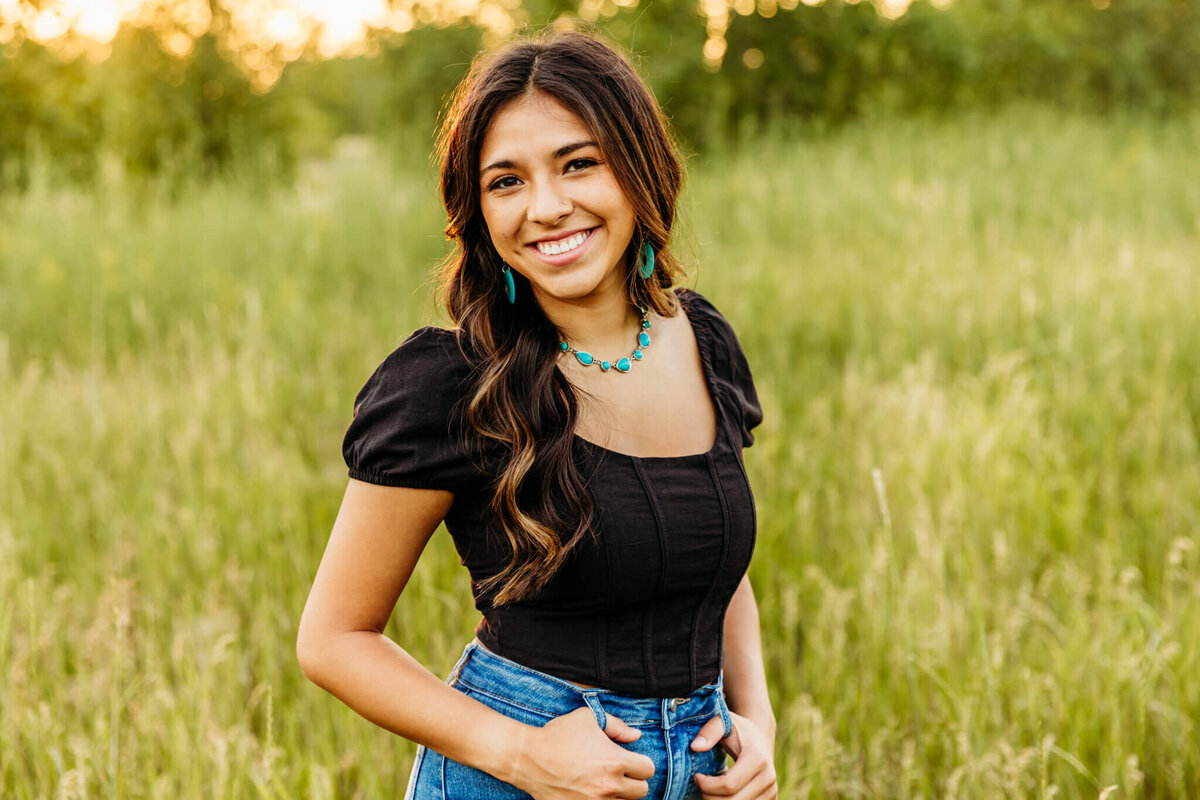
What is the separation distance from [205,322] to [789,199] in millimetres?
4437

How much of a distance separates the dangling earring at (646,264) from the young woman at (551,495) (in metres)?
0.04

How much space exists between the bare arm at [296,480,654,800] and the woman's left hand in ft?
0.44

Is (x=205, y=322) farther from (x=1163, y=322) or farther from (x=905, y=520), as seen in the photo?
(x=1163, y=322)

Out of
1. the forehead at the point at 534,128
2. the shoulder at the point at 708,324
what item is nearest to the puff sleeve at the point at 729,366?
the shoulder at the point at 708,324

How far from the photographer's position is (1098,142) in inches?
379

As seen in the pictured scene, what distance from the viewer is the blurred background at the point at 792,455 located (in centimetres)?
219

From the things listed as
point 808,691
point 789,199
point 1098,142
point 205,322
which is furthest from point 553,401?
point 1098,142

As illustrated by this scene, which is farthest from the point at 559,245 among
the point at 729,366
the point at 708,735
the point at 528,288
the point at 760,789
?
the point at 760,789

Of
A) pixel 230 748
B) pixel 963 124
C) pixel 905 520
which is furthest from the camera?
pixel 963 124

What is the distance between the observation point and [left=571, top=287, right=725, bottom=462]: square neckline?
1.39 meters

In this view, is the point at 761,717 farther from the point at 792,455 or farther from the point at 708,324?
the point at 792,455

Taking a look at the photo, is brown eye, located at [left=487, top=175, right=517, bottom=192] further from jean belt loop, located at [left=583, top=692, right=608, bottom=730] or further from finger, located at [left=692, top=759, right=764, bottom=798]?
finger, located at [left=692, top=759, right=764, bottom=798]

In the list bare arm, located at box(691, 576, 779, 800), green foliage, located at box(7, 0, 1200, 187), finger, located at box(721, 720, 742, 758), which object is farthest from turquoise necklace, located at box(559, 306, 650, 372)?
green foliage, located at box(7, 0, 1200, 187)

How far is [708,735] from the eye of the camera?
1.40 m
